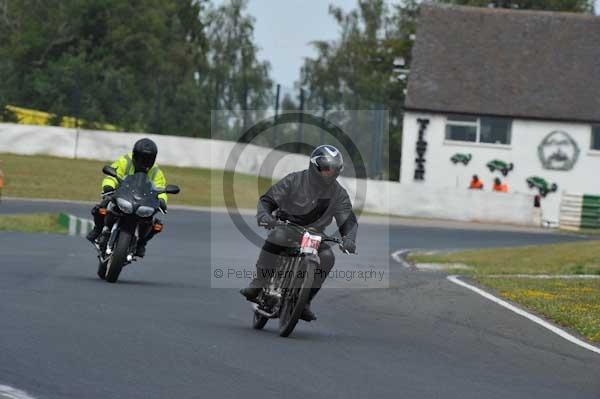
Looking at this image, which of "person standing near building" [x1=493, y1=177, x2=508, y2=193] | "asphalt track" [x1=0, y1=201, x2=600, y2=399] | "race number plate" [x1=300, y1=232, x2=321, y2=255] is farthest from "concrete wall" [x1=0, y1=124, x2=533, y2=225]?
"race number plate" [x1=300, y1=232, x2=321, y2=255]

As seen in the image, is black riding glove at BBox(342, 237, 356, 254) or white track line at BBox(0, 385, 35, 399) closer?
white track line at BBox(0, 385, 35, 399)

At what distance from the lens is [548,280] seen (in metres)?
20.8

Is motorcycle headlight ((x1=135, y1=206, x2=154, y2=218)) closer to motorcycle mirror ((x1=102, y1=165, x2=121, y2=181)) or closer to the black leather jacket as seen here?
motorcycle mirror ((x1=102, y1=165, x2=121, y2=181))

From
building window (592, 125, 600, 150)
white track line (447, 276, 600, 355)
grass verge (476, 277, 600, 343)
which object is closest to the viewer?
white track line (447, 276, 600, 355)

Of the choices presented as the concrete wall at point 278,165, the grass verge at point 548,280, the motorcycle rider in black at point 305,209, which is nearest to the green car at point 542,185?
the concrete wall at point 278,165

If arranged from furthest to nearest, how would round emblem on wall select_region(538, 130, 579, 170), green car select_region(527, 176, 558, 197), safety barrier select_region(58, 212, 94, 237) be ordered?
round emblem on wall select_region(538, 130, 579, 170), green car select_region(527, 176, 558, 197), safety barrier select_region(58, 212, 94, 237)

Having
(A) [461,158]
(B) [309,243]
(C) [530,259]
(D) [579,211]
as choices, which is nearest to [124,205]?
(B) [309,243]

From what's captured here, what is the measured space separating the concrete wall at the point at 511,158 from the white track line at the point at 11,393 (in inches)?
1712

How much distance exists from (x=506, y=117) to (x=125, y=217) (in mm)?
37235

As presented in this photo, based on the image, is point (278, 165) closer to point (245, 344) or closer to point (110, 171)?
point (110, 171)

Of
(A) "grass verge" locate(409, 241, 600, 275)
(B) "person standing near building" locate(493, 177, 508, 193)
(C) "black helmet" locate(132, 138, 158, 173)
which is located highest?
(C) "black helmet" locate(132, 138, 158, 173)

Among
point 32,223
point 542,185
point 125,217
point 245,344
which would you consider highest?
point 125,217

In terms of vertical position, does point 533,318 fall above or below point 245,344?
below

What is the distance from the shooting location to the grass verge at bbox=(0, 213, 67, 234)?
84.3 feet
